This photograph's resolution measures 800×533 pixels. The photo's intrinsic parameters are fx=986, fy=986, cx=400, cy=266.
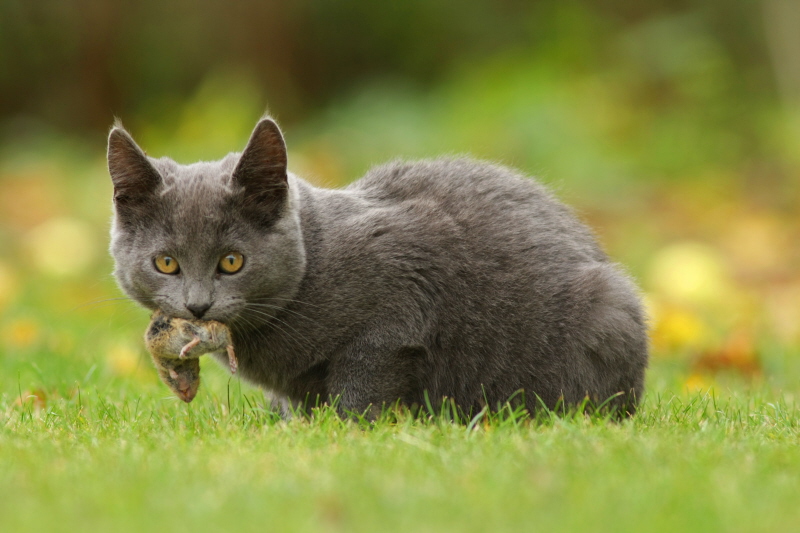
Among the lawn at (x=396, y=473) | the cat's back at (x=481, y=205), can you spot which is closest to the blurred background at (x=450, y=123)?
the cat's back at (x=481, y=205)

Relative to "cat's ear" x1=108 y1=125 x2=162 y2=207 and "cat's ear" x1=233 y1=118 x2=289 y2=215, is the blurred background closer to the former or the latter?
"cat's ear" x1=108 y1=125 x2=162 y2=207

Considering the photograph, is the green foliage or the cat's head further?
the cat's head

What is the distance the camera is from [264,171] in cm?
367

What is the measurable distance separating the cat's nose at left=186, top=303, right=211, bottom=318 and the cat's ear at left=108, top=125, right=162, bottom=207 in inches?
18.6

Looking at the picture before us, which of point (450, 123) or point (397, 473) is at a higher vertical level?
point (450, 123)

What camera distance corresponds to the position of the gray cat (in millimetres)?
3639

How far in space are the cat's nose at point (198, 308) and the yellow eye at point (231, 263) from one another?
17 cm

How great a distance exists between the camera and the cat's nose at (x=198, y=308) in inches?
139

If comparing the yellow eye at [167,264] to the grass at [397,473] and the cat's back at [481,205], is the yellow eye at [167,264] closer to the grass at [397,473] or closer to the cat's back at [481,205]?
the grass at [397,473]

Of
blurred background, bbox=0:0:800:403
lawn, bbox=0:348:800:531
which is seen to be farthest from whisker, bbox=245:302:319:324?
blurred background, bbox=0:0:800:403

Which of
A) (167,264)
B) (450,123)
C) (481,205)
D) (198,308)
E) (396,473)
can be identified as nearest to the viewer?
(396,473)

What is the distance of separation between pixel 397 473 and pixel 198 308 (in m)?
1.21

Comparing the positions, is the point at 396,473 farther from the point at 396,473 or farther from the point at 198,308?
the point at 198,308

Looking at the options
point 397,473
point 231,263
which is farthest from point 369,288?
point 397,473
